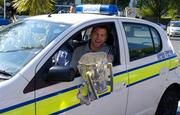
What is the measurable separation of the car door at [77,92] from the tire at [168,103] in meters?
1.11

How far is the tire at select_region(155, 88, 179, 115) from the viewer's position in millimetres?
5734

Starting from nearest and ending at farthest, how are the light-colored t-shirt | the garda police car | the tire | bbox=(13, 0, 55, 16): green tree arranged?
the garda police car, the light-colored t-shirt, the tire, bbox=(13, 0, 55, 16): green tree

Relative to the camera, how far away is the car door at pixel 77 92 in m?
3.71

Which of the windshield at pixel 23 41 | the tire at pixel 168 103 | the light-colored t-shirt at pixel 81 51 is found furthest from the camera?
the tire at pixel 168 103

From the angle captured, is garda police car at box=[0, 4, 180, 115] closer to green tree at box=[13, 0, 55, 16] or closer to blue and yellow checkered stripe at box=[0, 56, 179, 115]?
blue and yellow checkered stripe at box=[0, 56, 179, 115]

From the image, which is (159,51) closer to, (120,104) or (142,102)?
(142,102)

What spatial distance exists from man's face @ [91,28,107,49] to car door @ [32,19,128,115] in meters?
0.10

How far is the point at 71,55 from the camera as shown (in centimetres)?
446

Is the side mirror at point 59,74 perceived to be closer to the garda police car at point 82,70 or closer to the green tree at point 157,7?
the garda police car at point 82,70

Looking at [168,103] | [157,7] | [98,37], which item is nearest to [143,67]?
[98,37]

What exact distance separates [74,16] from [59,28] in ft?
1.70

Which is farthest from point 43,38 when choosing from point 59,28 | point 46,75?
point 46,75

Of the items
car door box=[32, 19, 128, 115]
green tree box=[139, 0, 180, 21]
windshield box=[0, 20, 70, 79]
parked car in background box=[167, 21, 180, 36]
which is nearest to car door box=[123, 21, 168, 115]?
car door box=[32, 19, 128, 115]

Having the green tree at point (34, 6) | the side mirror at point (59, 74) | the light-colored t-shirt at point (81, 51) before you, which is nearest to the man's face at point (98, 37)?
the light-colored t-shirt at point (81, 51)
